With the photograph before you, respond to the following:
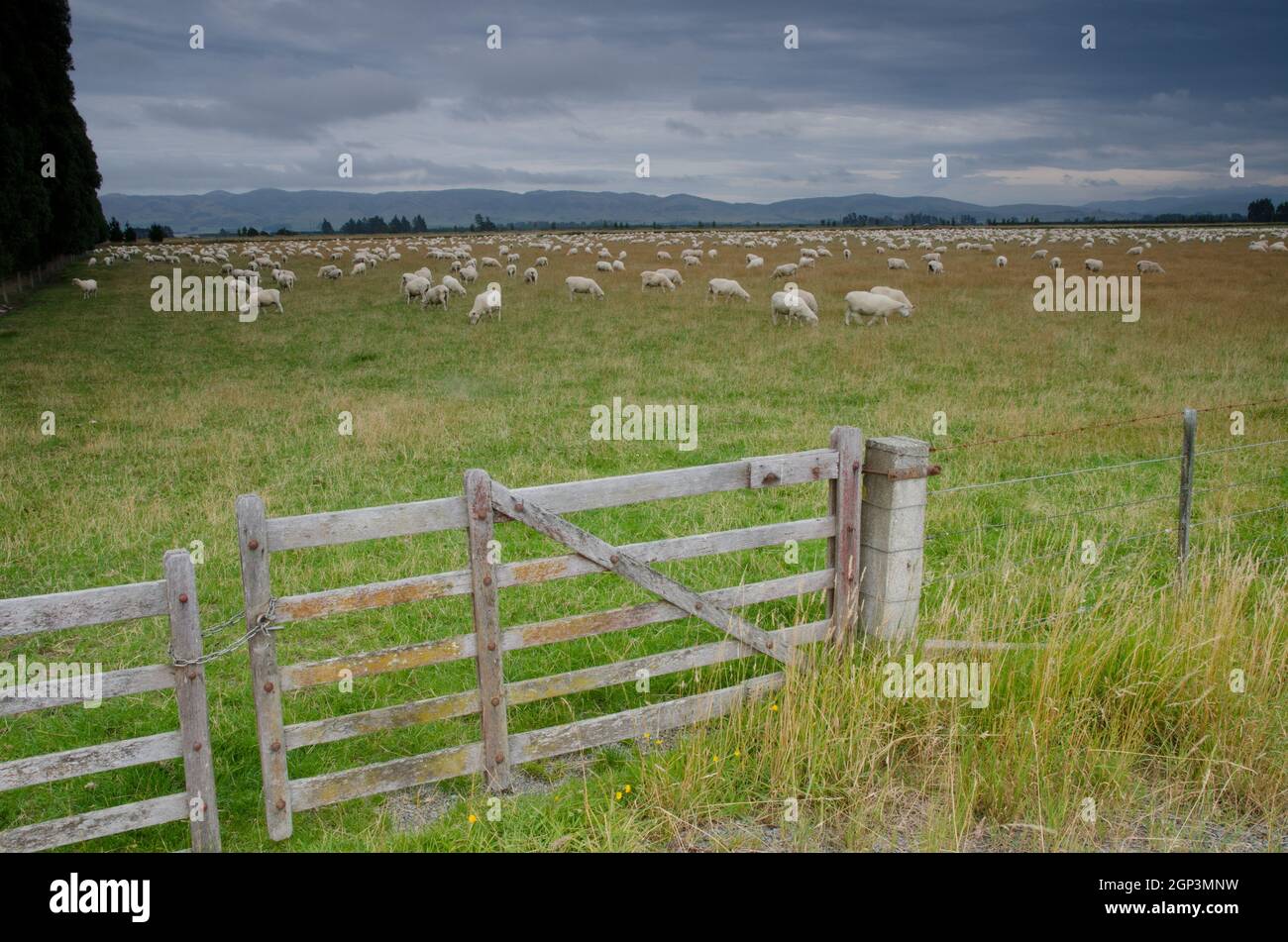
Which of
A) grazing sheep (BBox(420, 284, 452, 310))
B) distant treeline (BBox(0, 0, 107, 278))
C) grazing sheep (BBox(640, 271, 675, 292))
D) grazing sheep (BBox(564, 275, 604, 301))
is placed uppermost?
distant treeline (BBox(0, 0, 107, 278))

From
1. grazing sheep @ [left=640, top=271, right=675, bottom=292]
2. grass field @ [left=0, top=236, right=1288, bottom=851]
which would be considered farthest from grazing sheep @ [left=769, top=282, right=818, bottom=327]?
grazing sheep @ [left=640, top=271, right=675, bottom=292]

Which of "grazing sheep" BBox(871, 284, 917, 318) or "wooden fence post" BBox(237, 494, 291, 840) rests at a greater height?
"grazing sheep" BBox(871, 284, 917, 318)

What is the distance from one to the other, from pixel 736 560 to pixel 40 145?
127ft

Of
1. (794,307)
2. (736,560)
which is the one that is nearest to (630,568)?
(736,560)

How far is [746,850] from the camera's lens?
176 inches

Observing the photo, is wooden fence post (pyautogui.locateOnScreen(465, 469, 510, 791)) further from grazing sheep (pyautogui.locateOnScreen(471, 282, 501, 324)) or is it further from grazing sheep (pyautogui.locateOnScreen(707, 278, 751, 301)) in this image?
grazing sheep (pyautogui.locateOnScreen(707, 278, 751, 301))

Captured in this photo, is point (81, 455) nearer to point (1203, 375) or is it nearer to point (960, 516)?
point (960, 516)

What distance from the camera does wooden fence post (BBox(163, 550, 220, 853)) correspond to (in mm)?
4223

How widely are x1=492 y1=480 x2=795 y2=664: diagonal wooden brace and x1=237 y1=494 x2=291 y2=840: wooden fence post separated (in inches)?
46.3

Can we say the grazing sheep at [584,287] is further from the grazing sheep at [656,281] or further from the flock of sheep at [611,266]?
the grazing sheep at [656,281]

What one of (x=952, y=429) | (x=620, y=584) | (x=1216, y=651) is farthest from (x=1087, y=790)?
(x=952, y=429)

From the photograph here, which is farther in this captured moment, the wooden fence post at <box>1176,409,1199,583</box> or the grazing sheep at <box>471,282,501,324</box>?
the grazing sheep at <box>471,282,501,324</box>

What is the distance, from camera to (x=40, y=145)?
117 feet

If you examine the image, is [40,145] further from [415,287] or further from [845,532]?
[845,532]
